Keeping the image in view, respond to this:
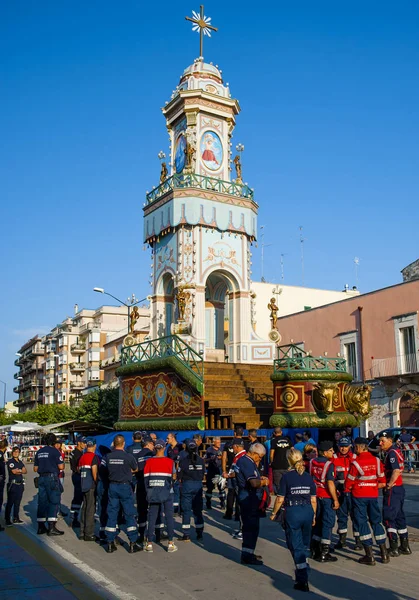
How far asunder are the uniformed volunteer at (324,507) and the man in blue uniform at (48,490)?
4.87m

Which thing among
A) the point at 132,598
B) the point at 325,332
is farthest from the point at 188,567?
the point at 325,332

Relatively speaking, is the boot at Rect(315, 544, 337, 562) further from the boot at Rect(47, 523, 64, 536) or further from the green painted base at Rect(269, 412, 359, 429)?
the green painted base at Rect(269, 412, 359, 429)

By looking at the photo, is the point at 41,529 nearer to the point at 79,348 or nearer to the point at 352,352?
the point at 352,352

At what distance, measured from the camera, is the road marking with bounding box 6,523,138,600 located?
7508 mm

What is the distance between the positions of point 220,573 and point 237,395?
13.7 metres

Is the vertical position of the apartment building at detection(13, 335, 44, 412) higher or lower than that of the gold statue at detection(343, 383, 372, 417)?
higher

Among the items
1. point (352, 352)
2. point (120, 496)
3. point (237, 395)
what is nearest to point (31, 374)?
point (352, 352)

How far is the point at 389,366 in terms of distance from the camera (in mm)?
30672

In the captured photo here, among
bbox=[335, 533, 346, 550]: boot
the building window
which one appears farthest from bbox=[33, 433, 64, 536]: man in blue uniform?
the building window

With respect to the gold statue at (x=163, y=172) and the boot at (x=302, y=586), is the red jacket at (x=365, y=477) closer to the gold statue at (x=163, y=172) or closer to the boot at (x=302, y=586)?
the boot at (x=302, y=586)

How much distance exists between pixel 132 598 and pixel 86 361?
75738mm

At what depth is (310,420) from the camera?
63.8 feet

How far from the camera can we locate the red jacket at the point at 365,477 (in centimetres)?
930

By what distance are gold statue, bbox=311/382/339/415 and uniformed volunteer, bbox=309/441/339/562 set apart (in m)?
9.84
